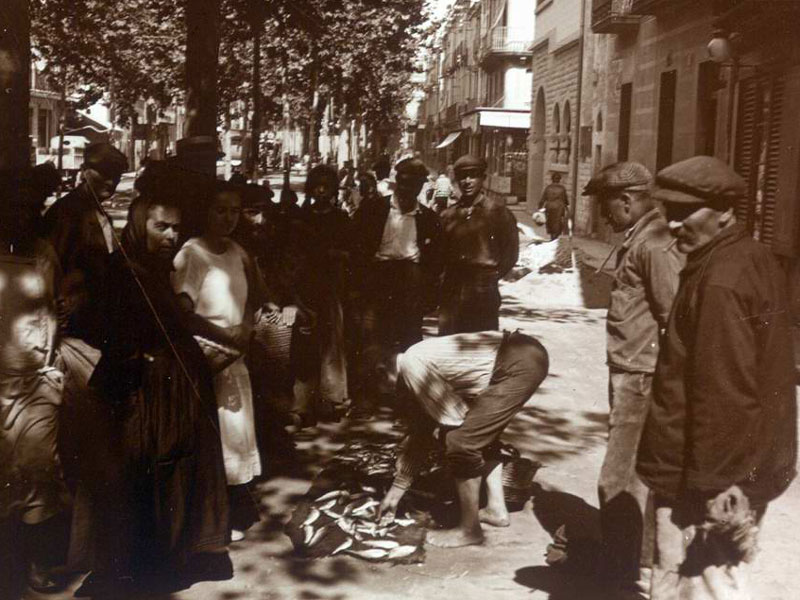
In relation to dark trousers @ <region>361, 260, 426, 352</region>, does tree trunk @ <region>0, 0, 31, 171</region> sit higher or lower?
higher

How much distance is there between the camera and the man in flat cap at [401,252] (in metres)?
8.05

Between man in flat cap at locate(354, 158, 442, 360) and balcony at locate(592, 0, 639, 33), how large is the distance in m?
16.3

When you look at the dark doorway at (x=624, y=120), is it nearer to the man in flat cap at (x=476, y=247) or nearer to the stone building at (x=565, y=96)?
the stone building at (x=565, y=96)

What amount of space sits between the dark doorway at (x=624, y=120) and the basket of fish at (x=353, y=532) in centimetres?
2027

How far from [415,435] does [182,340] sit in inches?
46.0

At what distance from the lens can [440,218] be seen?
843 cm

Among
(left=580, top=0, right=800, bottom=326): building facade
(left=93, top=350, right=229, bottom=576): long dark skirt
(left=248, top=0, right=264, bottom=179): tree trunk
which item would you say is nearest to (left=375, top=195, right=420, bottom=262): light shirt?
(left=93, top=350, right=229, bottom=576): long dark skirt

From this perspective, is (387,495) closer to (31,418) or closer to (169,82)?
(31,418)

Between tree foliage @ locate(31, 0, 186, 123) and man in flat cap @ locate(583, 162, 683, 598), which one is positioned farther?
tree foliage @ locate(31, 0, 186, 123)

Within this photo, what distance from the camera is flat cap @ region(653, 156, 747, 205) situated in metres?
3.36

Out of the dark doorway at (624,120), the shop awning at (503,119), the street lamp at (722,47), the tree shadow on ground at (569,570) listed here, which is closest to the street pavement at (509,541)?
the tree shadow on ground at (569,570)

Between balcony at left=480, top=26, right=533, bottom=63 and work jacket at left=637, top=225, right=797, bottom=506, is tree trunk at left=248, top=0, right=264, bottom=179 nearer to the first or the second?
work jacket at left=637, top=225, right=797, bottom=506

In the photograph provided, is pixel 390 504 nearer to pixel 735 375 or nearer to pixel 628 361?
pixel 628 361

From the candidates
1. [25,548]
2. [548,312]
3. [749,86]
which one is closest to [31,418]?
[25,548]
